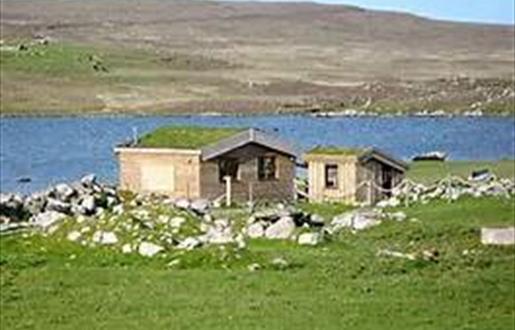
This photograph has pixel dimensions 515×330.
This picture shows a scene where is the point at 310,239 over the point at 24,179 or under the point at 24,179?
over

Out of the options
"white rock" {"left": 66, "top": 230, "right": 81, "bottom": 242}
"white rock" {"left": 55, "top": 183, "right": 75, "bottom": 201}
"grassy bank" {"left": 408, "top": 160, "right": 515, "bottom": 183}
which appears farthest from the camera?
"grassy bank" {"left": 408, "top": 160, "right": 515, "bottom": 183}

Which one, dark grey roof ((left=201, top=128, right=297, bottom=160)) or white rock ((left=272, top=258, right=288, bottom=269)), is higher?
white rock ((left=272, top=258, right=288, bottom=269))

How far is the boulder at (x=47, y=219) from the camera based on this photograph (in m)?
33.6

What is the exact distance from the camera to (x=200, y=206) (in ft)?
132

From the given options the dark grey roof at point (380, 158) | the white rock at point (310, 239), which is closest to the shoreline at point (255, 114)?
the dark grey roof at point (380, 158)

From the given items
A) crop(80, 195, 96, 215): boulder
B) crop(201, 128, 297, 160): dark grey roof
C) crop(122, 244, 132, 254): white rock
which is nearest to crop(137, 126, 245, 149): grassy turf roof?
crop(201, 128, 297, 160): dark grey roof

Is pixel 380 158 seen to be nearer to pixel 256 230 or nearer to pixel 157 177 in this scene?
pixel 157 177

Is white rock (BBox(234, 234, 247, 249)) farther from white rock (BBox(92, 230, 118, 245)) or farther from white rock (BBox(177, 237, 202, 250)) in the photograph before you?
white rock (BBox(92, 230, 118, 245))

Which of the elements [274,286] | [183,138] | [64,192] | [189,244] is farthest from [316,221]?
[183,138]

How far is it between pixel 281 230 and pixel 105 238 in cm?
353

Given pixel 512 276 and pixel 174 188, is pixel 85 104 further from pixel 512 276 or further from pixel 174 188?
pixel 512 276

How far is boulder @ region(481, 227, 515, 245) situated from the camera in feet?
95.5

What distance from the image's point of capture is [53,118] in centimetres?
15800

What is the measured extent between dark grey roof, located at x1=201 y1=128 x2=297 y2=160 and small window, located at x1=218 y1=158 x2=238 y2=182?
29 cm
